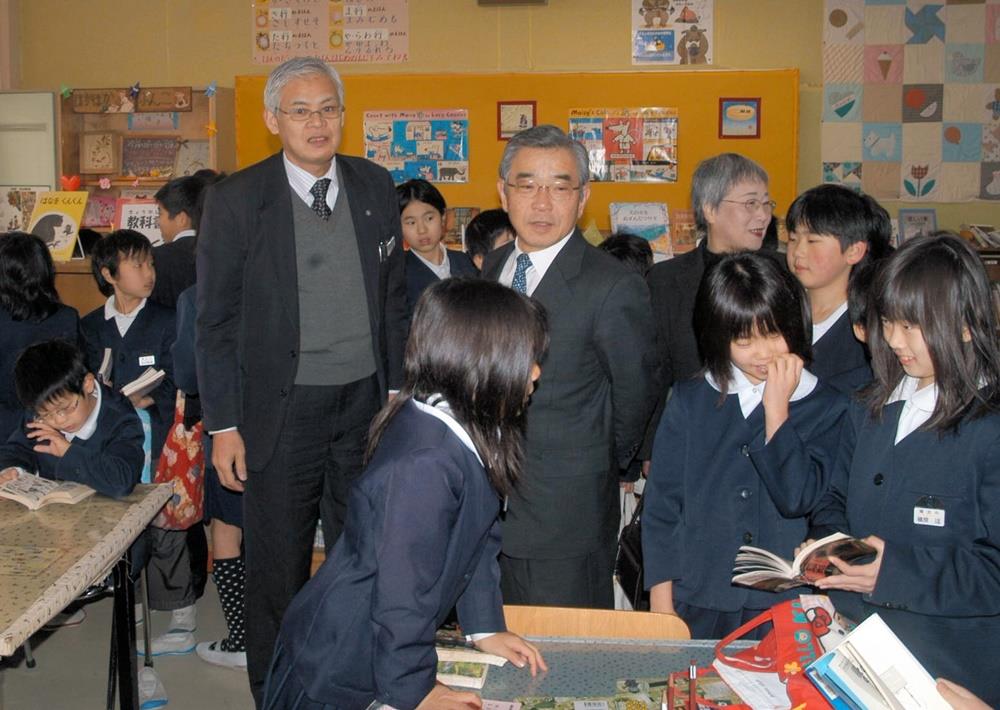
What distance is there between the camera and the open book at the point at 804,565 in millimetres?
1545

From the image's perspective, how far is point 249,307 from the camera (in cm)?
254

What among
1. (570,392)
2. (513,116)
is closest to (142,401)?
(570,392)

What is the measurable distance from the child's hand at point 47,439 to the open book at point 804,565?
70.6 inches

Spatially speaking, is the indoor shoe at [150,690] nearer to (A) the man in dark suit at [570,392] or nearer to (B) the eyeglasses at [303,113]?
(A) the man in dark suit at [570,392]

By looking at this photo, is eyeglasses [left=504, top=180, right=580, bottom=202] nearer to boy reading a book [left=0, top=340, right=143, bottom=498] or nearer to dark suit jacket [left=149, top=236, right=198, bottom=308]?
boy reading a book [left=0, top=340, right=143, bottom=498]

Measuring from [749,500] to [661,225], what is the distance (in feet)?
14.0

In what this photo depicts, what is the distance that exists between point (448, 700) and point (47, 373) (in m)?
1.68

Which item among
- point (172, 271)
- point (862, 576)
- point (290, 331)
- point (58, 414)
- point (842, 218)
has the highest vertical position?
point (842, 218)

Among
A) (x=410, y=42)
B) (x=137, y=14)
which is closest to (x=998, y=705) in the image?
(x=410, y=42)

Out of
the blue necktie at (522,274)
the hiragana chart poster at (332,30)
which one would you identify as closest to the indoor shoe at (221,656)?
the blue necktie at (522,274)

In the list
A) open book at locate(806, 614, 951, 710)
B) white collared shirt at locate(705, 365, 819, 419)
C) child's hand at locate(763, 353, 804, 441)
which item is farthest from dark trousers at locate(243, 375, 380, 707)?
open book at locate(806, 614, 951, 710)

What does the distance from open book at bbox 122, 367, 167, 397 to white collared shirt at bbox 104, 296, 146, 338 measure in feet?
1.14

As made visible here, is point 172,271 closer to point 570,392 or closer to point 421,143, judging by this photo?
point 570,392

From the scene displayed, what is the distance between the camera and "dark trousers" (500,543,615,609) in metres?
2.31
